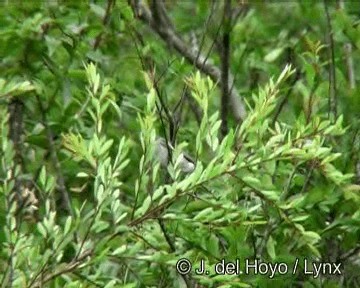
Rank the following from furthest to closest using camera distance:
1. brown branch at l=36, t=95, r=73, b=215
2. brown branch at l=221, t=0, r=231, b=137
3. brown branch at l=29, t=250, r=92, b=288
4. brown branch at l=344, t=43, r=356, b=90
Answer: brown branch at l=344, t=43, r=356, b=90, brown branch at l=221, t=0, r=231, b=137, brown branch at l=36, t=95, r=73, b=215, brown branch at l=29, t=250, r=92, b=288

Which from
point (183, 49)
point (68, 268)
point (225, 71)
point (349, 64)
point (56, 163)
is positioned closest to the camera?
point (68, 268)

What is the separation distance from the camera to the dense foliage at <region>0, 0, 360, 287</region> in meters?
2.16

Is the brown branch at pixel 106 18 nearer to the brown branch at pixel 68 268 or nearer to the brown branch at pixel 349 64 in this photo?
the brown branch at pixel 349 64

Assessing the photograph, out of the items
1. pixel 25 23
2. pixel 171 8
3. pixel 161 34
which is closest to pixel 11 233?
pixel 25 23

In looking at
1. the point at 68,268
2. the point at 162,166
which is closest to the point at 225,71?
the point at 162,166

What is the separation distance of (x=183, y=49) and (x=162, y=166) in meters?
1.00

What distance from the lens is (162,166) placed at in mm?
2799

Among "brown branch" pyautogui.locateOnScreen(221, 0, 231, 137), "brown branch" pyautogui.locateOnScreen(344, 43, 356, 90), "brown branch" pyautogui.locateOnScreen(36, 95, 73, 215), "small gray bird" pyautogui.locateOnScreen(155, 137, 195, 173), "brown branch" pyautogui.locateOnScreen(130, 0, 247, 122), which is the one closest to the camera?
"small gray bird" pyautogui.locateOnScreen(155, 137, 195, 173)

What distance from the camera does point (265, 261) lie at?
8.00 feet

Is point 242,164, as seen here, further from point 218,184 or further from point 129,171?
point 129,171

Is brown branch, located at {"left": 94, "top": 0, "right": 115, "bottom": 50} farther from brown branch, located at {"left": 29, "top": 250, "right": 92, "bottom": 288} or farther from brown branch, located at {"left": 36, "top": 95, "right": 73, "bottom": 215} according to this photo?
brown branch, located at {"left": 29, "top": 250, "right": 92, "bottom": 288}

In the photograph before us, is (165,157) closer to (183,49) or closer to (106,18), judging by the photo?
(106,18)

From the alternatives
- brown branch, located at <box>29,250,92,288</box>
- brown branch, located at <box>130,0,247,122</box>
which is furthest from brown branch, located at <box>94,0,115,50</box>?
brown branch, located at <box>29,250,92,288</box>

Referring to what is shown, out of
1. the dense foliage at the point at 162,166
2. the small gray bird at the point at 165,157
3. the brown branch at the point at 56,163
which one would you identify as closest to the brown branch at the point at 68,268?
the dense foliage at the point at 162,166
